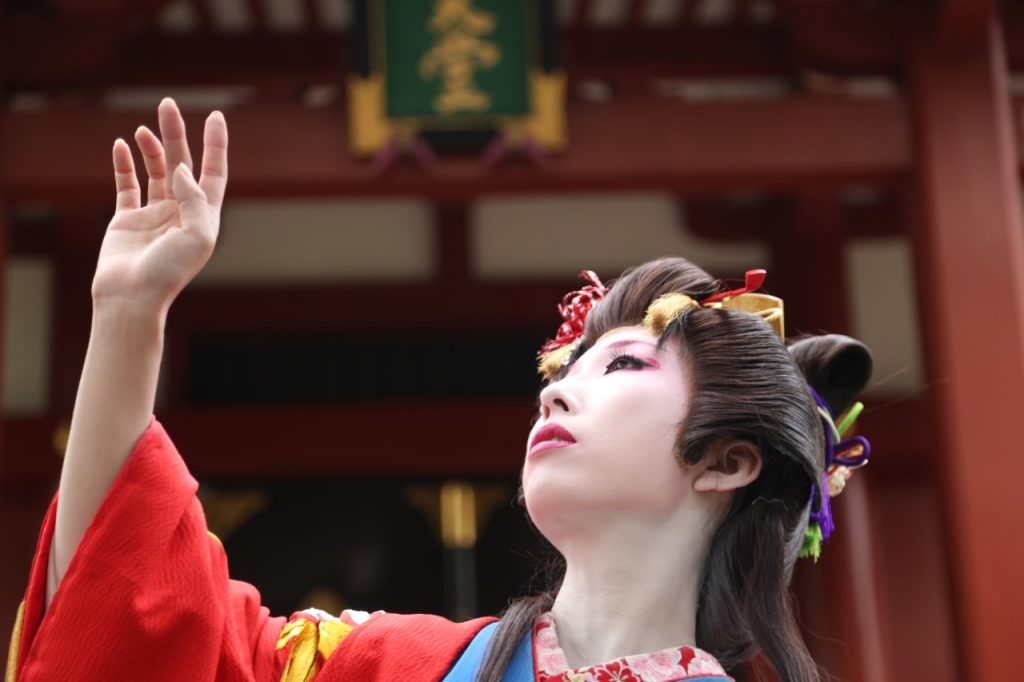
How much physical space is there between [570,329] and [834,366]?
14.1 inches

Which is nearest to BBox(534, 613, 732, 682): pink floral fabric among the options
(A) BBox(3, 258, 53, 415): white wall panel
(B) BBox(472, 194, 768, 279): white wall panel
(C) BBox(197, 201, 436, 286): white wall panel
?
(B) BBox(472, 194, 768, 279): white wall panel

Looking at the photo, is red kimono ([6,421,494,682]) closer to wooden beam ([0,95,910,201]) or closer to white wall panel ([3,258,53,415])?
wooden beam ([0,95,910,201])

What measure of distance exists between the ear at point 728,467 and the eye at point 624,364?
132 millimetres

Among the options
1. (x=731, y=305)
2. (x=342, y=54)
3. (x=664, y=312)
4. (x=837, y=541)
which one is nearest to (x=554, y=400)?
(x=664, y=312)

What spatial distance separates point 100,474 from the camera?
1.38 metres

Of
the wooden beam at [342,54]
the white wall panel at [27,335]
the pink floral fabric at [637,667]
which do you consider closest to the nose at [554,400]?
the pink floral fabric at [637,667]

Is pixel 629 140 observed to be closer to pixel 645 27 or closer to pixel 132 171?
pixel 645 27

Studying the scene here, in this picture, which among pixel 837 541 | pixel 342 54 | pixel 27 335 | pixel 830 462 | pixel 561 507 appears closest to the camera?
pixel 561 507

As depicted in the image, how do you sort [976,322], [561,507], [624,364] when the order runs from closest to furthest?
[561,507], [624,364], [976,322]

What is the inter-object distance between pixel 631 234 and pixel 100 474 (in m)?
4.69

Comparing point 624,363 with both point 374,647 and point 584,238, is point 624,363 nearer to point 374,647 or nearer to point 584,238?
point 374,647

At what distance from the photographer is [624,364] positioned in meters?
1.67

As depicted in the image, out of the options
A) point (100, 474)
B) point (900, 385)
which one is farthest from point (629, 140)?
point (100, 474)

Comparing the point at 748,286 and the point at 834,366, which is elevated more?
the point at 748,286
